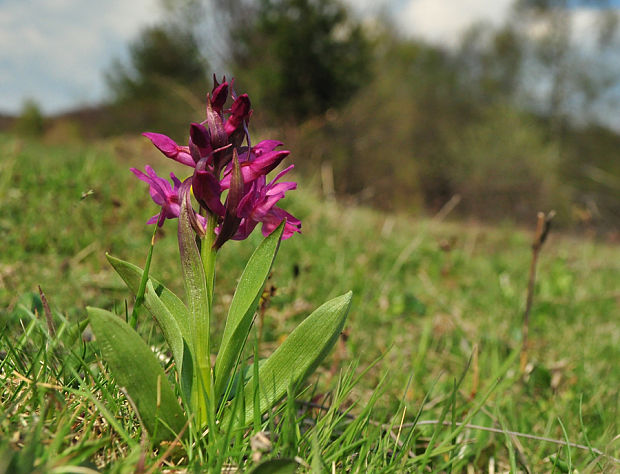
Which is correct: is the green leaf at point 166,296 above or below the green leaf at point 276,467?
above

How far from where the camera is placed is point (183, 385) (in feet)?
2.71

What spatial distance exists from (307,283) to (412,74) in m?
22.1

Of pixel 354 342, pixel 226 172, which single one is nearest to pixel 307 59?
pixel 354 342

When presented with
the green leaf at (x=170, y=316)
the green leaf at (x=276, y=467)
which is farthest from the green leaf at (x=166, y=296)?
the green leaf at (x=276, y=467)

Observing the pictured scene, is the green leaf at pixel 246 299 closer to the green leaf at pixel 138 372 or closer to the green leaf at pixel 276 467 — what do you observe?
the green leaf at pixel 138 372

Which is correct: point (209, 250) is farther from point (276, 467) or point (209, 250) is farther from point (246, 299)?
point (276, 467)

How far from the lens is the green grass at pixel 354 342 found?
816 millimetres

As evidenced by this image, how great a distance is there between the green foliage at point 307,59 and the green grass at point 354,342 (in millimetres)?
11228

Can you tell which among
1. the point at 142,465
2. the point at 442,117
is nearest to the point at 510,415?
the point at 142,465

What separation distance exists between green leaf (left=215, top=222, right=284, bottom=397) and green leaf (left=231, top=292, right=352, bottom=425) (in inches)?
2.4

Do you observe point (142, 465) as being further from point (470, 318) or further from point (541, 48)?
point (541, 48)

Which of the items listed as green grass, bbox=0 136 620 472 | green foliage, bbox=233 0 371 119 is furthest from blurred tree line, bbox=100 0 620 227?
green grass, bbox=0 136 620 472

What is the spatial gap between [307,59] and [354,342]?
13.3 metres

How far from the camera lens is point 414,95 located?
72.7ft
